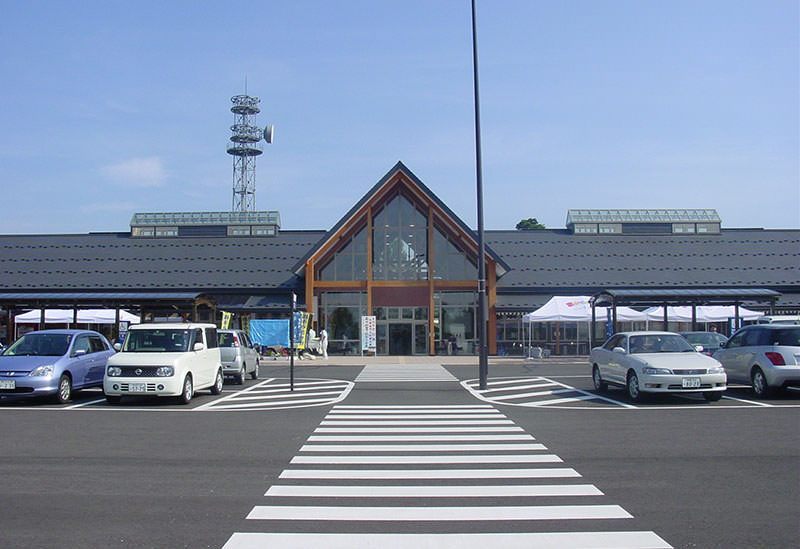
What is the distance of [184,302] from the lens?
3131 centimetres

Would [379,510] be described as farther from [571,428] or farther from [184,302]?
[184,302]

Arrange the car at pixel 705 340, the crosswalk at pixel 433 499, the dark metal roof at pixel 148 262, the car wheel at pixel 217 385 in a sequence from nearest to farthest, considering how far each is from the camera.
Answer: the crosswalk at pixel 433 499 < the car wheel at pixel 217 385 < the car at pixel 705 340 < the dark metal roof at pixel 148 262

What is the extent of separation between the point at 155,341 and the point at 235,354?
483 centimetres

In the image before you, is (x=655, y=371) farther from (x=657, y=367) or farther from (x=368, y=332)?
(x=368, y=332)

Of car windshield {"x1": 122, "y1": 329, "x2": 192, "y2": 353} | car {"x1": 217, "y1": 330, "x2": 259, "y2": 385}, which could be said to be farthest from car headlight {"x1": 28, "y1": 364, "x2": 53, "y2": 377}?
car {"x1": 217, "y1": 330, "x2": 259, "y2": 385}

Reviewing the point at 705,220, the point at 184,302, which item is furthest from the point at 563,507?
the point at 705,220

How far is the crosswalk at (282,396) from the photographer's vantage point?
50.6 feet

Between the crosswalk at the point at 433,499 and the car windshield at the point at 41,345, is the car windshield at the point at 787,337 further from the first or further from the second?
the car windshield at the point at 41,345

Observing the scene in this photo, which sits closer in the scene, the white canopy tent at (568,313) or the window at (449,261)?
the white canopy tent at (568,313)

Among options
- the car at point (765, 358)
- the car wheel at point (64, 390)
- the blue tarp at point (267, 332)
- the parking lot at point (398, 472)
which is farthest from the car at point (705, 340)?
the car wheel at point (64, 390)

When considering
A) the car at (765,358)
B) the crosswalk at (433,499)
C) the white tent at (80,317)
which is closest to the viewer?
the crosswalk at (433,499)

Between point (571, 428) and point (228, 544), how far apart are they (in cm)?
768

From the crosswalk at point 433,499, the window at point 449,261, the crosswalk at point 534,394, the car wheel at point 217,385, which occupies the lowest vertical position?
the crosswalk at point 433,499

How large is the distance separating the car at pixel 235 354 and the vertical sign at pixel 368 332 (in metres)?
15.6
